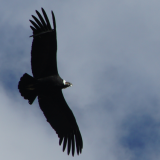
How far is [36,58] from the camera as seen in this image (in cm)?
1744

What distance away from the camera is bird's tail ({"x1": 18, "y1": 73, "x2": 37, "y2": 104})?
56.4ft

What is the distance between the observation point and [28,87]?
57.7ft

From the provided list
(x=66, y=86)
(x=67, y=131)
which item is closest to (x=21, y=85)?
(x=66, y=86)

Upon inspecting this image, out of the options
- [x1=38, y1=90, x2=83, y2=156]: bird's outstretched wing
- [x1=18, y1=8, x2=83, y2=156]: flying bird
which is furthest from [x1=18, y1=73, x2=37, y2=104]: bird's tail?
[x1=38, y1=90, x2=83, y2=156]: bird's outstretched wing

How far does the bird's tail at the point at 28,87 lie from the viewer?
17.2 m

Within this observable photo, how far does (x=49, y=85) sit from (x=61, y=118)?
2.05 meters

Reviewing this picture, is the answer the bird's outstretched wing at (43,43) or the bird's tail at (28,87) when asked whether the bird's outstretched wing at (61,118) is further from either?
the bird's outstretched wing at (43,43)

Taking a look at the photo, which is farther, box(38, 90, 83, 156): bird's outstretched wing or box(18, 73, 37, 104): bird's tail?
box(38, 90, 83, 156): bird's outstretched wing

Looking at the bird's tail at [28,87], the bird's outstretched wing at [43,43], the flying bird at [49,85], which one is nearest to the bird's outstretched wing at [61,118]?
the flying bird at [49,85]

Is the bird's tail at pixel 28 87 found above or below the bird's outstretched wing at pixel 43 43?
below

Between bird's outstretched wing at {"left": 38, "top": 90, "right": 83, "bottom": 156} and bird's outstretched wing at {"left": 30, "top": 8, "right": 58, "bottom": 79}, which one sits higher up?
bird's outstretched wing at {"left": 30, "top": 8, "right": 58, "bottom": 79}

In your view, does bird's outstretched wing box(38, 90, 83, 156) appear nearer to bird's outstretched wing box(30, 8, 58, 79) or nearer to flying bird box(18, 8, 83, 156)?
flying bird box(18, 8, 83, 156)

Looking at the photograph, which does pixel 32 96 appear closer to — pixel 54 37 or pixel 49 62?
pixel 49 62

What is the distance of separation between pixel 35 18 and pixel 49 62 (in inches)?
76.4
